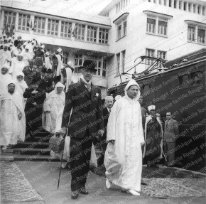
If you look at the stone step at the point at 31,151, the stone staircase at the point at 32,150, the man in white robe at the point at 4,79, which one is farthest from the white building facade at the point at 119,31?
the stone step at the point at 31,151

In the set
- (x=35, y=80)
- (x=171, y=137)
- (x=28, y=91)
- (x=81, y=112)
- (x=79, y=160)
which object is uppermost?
(x=35, y=80)

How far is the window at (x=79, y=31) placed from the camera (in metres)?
28.0

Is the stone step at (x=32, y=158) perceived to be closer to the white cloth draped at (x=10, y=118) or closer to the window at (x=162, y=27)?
the white cloth draped at (x=10, y=118)

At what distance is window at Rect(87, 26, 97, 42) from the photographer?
2844 centimetres

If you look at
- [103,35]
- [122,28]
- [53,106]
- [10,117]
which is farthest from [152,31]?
[10,117]

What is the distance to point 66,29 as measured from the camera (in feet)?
91.4

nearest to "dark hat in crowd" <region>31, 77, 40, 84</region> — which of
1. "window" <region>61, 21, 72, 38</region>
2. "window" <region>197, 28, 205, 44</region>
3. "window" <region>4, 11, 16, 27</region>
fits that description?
"window" <region>4, 11, 16, 27</region>

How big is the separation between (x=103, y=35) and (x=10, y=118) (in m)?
21.1

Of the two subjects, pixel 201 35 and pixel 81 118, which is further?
pixel 201 35

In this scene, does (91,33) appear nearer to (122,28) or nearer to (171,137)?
(122,28)

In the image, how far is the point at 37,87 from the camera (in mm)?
10781

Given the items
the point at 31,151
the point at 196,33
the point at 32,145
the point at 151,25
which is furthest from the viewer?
the point at 196,33

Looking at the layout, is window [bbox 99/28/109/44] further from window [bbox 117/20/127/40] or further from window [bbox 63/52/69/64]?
window [bbox 63/52/69/64]

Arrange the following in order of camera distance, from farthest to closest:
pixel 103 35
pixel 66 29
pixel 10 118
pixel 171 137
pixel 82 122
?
pixel 103 35, pixel 66 29, pixel 171 137, pixel 10 118, pixel 82 122
